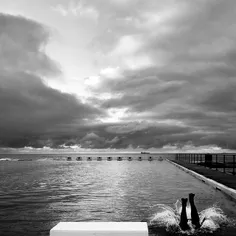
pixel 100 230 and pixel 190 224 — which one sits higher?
pixel 100 230

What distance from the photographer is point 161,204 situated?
16.2m

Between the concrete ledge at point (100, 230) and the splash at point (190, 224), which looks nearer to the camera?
the concrete ledge at point (100, 230)

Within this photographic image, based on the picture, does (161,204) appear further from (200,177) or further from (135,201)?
(200,177)

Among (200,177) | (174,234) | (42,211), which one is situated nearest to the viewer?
(174,234)

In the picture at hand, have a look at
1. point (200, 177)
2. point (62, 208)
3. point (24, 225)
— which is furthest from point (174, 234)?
point (200, 177)

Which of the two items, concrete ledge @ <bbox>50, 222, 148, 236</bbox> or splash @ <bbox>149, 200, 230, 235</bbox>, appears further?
splash @ <bbox>149, 200, 230, 235</bbox>

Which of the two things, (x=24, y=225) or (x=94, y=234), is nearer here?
(x=94, y=234)

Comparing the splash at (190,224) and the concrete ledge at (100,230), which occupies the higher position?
the concrete ledge at (100,230)

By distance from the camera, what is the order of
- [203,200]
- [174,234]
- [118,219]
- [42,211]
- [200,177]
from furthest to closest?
[200,177] < [203,200] < [42,211] < [118,219] < [174,234]

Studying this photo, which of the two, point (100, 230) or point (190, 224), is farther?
point (190, 224)

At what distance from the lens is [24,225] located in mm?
11680

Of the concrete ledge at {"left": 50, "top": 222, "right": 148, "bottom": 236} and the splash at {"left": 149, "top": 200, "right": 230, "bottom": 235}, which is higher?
the concrete ledge at {"left": 50, "top": 222, "right": 148, "bottom": 236}

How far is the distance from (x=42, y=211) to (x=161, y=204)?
633cm

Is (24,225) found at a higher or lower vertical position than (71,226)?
lower
